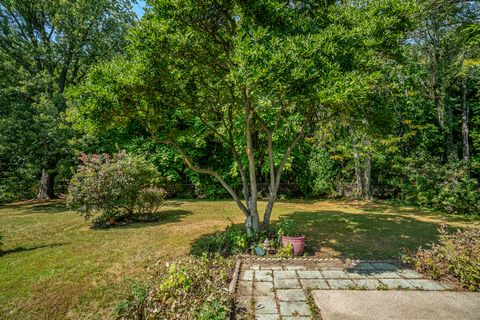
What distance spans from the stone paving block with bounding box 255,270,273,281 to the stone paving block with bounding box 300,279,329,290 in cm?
51

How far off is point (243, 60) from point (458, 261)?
448cm

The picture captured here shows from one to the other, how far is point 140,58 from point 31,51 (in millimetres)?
12067

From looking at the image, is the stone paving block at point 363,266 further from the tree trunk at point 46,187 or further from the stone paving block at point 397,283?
the tree trunk at point 46,187

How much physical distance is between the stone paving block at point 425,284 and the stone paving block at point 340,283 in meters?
0.92

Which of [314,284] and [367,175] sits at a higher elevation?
[367,175]

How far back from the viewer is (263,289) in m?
3.68

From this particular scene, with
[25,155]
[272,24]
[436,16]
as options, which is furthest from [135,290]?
[436,16]

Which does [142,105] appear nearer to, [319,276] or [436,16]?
[319,276]

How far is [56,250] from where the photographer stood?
18.5 feet

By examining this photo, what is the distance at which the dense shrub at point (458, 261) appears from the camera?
368 centimetres

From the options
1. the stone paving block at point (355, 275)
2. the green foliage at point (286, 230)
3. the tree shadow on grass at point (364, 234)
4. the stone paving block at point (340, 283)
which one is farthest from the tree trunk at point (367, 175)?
the stone paving block at point (340, 283)

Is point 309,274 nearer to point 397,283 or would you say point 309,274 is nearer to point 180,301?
point 397,283

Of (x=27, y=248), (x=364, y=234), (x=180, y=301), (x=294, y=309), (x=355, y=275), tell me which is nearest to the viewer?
(x=180, y=301)

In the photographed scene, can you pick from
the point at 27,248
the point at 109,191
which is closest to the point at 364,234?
the point at 109,191
